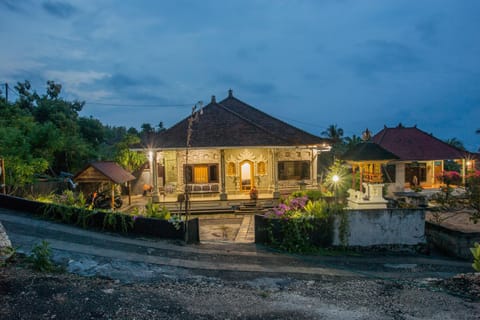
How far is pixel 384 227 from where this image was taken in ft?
33.8

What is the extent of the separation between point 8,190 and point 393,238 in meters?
16.1

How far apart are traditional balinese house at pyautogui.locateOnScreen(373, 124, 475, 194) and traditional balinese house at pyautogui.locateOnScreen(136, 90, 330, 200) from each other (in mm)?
6447

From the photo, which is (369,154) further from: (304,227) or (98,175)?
(98,175)

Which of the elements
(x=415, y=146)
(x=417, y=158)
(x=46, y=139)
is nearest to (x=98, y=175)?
(x=46, y=139)

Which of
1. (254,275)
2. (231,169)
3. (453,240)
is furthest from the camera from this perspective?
(231,169)

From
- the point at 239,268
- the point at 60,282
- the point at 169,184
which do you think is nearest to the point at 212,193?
the point at 169,184

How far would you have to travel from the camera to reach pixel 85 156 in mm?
19516

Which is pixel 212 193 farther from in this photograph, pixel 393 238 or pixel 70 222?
pixel 393 238

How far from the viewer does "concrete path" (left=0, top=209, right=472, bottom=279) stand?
23.2 feet

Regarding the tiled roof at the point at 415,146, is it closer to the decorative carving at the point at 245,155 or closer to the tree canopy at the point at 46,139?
the decorative carving at the point at 245,155

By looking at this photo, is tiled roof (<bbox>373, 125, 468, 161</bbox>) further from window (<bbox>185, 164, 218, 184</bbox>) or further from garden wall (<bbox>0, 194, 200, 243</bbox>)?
garden wall (<bbox>0, 194, 200, 243</bbox>)

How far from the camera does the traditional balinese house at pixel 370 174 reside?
467 inches

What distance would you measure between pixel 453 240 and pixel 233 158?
12197 mm

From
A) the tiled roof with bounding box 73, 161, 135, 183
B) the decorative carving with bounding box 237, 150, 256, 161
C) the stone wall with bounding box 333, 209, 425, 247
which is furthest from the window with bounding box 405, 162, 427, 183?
the tiled roof with bounding box 73, 161, 135, 183
